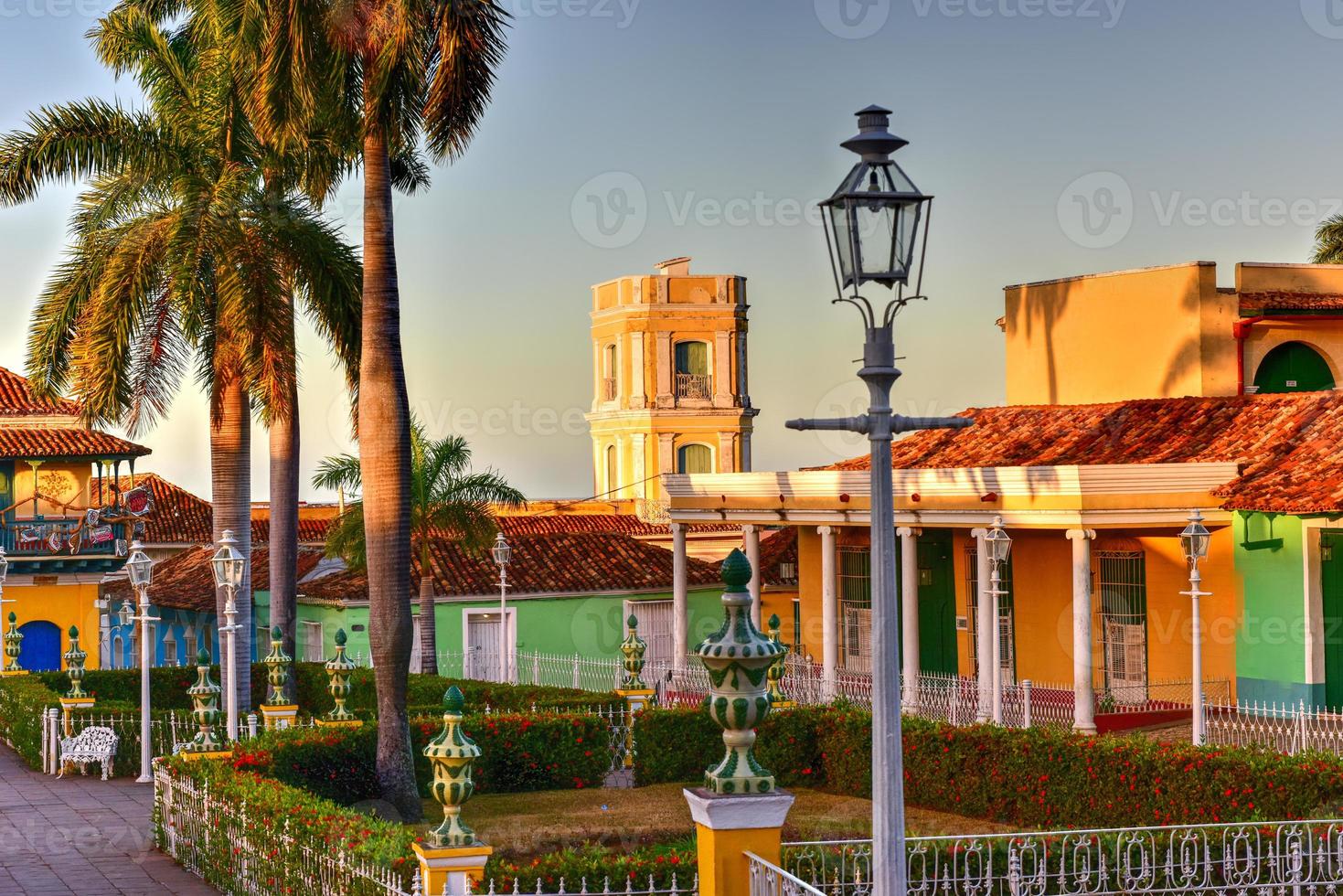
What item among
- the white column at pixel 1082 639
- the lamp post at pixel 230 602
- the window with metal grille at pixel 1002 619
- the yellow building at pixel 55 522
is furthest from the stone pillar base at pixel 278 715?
the yellow building at pixel 55 522

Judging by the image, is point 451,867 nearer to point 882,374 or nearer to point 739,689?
point 739,689

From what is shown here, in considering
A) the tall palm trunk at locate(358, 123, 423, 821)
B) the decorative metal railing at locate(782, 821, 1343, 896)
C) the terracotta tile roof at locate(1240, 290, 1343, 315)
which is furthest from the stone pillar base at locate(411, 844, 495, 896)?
the terracotta tile roof at locate(1240, 290, 1343, 315)

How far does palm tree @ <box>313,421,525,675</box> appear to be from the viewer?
103 feet

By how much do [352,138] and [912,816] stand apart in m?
9.22

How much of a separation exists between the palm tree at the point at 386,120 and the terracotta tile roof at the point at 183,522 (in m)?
29.7

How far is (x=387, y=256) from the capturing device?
58.4ft

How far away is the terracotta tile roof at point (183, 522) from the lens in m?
47.7

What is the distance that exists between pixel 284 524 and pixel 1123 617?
41.0 feet

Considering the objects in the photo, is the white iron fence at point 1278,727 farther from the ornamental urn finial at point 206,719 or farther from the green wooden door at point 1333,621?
the ornamental urn finial at point 206,719

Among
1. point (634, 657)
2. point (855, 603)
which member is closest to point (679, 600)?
point (855, 603)

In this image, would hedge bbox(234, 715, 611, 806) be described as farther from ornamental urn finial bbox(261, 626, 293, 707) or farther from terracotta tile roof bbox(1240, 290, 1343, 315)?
terracotta tile roof bbox(1240, 290, 1343, 315)

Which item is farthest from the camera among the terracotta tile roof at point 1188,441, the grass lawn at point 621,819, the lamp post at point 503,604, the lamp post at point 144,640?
the lamp post at point 503,604

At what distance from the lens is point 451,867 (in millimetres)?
9289

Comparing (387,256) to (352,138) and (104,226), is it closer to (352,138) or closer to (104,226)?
(352,138)
